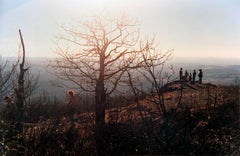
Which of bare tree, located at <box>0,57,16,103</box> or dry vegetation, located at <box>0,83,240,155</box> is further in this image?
bare tree, located at <box>0,57,16,103</box>

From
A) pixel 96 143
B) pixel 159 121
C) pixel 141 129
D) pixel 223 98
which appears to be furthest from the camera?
pixel 223 98

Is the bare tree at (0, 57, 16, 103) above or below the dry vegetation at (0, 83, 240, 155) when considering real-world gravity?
above

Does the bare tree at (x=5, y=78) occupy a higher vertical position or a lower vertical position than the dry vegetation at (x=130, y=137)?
higher

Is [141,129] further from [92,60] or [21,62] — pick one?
[21,62]

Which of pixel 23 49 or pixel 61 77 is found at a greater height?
pixel 23 49

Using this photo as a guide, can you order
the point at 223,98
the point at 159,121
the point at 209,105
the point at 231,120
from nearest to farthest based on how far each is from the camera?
the point at 159,121 < the point at 231,120 < the point at 209,105 < the point at 223,98

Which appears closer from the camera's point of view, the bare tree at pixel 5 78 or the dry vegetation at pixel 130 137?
the dry vegetation at pixel 130 137

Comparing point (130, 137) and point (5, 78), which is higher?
point (5, 78)

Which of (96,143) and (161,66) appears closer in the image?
(96,143)

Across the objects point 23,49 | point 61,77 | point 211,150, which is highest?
point 23,49

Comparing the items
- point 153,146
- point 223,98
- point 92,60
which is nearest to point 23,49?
point 92,60

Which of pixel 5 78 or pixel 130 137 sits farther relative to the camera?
pixel 5 78

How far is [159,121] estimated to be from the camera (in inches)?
443

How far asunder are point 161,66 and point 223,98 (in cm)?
529
